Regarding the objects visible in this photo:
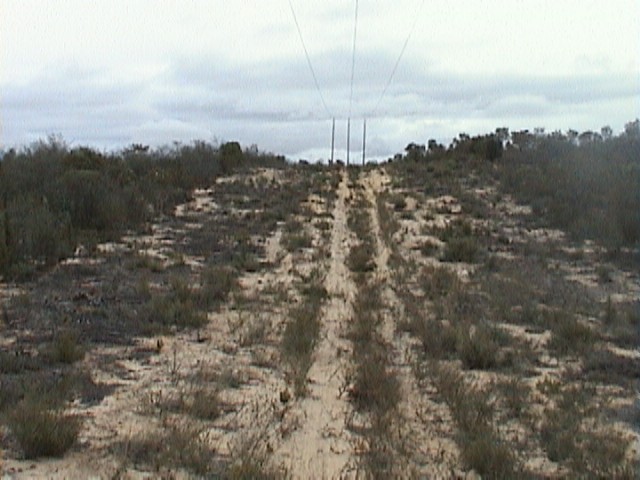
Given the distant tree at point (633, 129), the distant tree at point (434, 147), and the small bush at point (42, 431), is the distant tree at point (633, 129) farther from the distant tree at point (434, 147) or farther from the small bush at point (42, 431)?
the small bush at point (42, 431)

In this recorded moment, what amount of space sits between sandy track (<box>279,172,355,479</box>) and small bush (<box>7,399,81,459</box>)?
5.60 ft

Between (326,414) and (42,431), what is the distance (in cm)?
256

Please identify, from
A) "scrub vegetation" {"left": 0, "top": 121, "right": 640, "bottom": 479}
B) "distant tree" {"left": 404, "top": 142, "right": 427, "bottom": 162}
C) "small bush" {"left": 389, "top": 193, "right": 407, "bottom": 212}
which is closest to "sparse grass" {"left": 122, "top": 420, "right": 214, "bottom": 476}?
"scrub vegetation" {"left": 0, "top": 121, "right": 640, "bottom": 479}

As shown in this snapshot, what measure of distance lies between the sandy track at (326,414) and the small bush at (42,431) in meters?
1.71

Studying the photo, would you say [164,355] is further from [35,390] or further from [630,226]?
[630,226]

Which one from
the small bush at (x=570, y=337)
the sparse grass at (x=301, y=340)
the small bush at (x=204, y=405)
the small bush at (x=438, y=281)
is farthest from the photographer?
the small bush at (x=438, y=281)

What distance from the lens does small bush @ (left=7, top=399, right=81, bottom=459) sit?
649 cm

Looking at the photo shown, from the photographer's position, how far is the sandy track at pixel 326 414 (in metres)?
6.65

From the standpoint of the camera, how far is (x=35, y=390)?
7.73m

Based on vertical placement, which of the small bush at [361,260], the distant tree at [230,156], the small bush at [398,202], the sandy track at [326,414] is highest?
the distant tree at [230,156]

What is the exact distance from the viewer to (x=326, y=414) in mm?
7836

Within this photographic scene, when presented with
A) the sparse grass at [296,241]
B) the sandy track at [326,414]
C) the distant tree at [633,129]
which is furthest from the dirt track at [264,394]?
the distant tree at [633,129]

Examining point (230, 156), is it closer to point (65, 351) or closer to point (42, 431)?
point (65, 351)

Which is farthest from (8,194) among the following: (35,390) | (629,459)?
(629,459)
